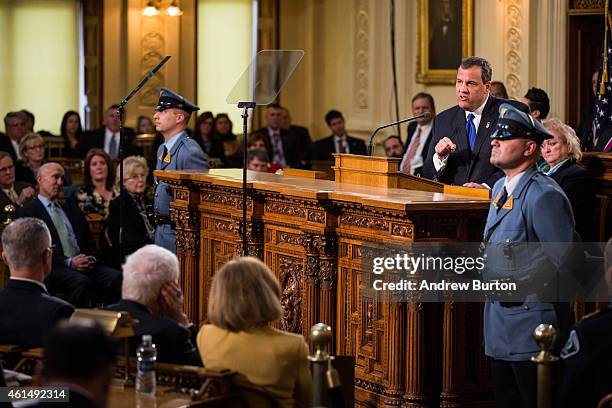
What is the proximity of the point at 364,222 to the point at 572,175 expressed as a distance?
1.24 meters

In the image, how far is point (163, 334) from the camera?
14.7ft

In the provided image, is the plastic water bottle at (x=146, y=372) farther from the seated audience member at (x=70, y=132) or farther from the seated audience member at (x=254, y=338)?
the seated audience member at (x=70, y=132)

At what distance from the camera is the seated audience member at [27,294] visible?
15.3ft

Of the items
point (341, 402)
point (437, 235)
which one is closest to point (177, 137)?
point (437, 235)

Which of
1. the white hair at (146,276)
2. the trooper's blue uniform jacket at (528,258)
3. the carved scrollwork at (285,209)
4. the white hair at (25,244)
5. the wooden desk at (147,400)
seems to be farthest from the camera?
the carved scrollwork at (285,209)

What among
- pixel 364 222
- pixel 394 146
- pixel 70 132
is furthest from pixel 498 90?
pixel 70 132

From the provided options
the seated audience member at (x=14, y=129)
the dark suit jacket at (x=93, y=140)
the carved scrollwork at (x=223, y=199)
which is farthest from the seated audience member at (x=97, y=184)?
the dark suit jacket at (x=93, y=140)

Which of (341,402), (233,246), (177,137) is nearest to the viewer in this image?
(341,402)

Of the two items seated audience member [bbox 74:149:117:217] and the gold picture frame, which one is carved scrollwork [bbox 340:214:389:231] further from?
the gold picture frame

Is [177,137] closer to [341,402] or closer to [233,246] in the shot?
[233,246]

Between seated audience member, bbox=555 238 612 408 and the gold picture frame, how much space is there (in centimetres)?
864

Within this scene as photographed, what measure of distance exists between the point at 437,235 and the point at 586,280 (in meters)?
0.66

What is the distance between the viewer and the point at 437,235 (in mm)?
5738

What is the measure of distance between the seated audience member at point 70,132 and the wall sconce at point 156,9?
5.40ft
